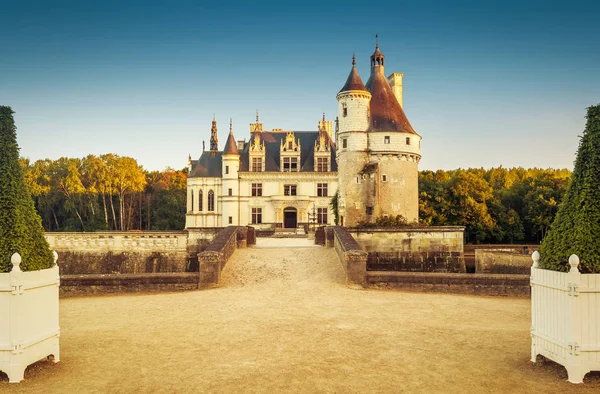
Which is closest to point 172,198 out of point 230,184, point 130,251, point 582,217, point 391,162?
point 230,184

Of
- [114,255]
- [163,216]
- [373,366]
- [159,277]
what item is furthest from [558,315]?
[163,216]

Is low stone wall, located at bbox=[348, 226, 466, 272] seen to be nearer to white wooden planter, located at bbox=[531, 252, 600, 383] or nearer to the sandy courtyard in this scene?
the sandy courtyard

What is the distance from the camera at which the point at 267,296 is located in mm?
14422

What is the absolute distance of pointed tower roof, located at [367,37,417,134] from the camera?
3684cm

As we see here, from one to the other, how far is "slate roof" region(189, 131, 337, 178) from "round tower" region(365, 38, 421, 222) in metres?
17.3

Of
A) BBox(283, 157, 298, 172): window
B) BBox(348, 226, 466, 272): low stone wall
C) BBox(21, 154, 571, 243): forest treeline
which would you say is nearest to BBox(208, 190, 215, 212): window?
BBox(283, 157, 298, 172): window

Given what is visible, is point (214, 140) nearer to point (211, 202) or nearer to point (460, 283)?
point (211, 202)

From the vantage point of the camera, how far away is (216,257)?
16.4 meters

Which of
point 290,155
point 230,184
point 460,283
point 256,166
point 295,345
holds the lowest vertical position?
point 295,345

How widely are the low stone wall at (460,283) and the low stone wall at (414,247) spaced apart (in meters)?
12.7

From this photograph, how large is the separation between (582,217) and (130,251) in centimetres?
2494

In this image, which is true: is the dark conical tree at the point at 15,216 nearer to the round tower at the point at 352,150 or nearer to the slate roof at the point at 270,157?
the round tower at the point at 352,150

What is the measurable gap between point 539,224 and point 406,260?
2647 centimetres

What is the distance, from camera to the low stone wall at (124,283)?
605 inches
